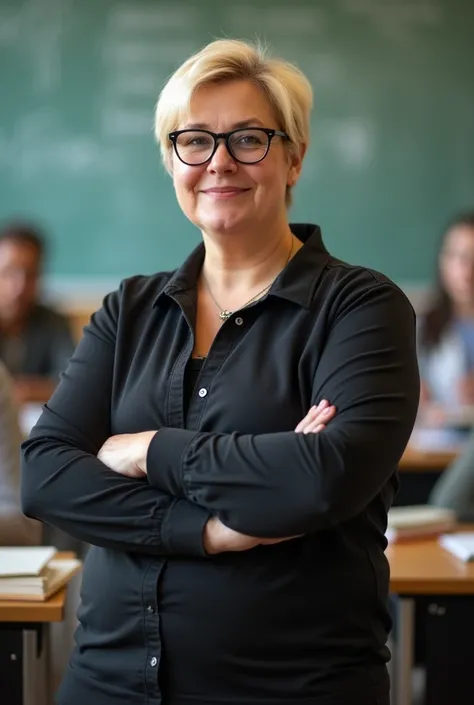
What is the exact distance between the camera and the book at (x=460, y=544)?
2.16m

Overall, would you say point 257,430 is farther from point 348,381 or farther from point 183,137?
point 183,137

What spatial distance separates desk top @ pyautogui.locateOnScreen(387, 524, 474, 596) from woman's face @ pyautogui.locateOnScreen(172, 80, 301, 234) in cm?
84

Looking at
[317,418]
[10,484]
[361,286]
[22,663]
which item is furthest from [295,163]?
[10,484]

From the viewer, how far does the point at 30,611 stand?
1.87m

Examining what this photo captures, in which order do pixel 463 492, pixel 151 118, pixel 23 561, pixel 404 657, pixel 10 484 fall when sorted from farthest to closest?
pixel 151 118, pixel 463 492, pixel 10 484, pixel 404 657, pixel 23 561

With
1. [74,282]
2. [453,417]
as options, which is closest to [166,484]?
[453,417]

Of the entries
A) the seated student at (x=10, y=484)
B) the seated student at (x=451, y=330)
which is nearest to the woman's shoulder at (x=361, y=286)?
the seated student at (x=10, y=484)

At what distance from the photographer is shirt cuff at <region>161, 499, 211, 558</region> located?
5.06 ft

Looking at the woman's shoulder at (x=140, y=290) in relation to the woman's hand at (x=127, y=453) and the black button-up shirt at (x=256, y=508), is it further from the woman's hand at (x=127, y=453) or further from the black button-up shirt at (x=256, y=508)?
the woman's hand at (x=127, y=453)

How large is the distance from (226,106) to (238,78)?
0.06 m

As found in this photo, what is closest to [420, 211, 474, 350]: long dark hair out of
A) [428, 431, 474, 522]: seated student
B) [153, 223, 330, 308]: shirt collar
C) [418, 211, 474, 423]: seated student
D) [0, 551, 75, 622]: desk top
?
[418, 211, 474, 423]: seated student

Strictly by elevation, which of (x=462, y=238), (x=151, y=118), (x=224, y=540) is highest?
(x=151, y=118)

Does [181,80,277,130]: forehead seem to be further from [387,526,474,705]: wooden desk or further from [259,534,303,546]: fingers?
[387,526,474,705]: wooden desk

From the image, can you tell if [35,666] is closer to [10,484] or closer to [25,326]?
[10,484]
